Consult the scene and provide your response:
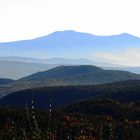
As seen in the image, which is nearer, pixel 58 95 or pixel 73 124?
pixel 73 124

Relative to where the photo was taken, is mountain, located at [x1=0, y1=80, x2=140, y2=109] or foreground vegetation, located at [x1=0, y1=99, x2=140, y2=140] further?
mountain, located at [x1=0, y1=80, x2=140, y2=109]

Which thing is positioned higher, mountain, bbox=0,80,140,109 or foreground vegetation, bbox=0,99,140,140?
foreground vegetation, bbox=0,99,140,140

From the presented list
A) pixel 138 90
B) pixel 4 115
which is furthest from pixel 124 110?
pixel 138 90

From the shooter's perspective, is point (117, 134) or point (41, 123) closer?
point (117, 134)

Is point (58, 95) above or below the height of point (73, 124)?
below

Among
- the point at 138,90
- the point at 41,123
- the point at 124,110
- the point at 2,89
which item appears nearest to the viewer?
the point at 41,123

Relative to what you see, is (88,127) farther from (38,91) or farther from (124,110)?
(38,91)

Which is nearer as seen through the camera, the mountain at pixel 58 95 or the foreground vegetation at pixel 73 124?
the foreground vegetation at pixel 73 124

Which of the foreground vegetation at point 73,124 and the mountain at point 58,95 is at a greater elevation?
the foreground vegetation at point 73,124
